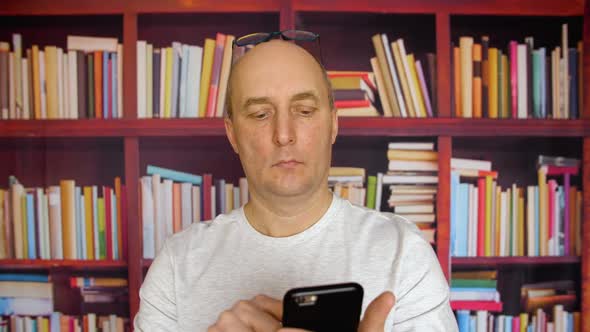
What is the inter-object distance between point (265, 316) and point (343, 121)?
50.0 inches

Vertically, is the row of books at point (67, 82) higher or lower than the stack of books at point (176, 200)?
higher

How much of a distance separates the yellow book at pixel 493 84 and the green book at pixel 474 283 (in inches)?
25.4

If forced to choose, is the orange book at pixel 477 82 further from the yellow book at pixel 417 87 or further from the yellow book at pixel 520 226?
the yellow book at pixel 520 226

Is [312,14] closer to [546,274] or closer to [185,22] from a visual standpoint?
[185,22]

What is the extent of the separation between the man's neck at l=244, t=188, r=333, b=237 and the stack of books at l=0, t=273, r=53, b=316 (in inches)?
51.0

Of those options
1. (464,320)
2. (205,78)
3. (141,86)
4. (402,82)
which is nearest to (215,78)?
(205,78)

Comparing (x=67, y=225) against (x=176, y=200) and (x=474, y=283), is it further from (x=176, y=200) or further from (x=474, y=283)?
(x=474, y=283)

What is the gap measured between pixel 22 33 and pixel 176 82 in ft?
2.60

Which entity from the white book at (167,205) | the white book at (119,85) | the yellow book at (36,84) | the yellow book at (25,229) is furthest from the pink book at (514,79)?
the yellow book at (25,229)

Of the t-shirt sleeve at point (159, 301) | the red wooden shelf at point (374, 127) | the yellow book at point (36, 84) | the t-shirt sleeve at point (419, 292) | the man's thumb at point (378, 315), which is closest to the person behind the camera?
the man's thumb at point (378, 315)

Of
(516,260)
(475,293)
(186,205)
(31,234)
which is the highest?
(186,205)

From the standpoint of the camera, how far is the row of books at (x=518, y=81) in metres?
1.97

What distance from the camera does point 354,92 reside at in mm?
1973

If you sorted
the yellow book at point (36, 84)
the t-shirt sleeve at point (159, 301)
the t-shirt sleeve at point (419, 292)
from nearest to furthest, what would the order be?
the t-shirt sleeve at point (419, 292)
the t-shirt sleeve at point (159, 301)
the yellow book at point (36, 84)
